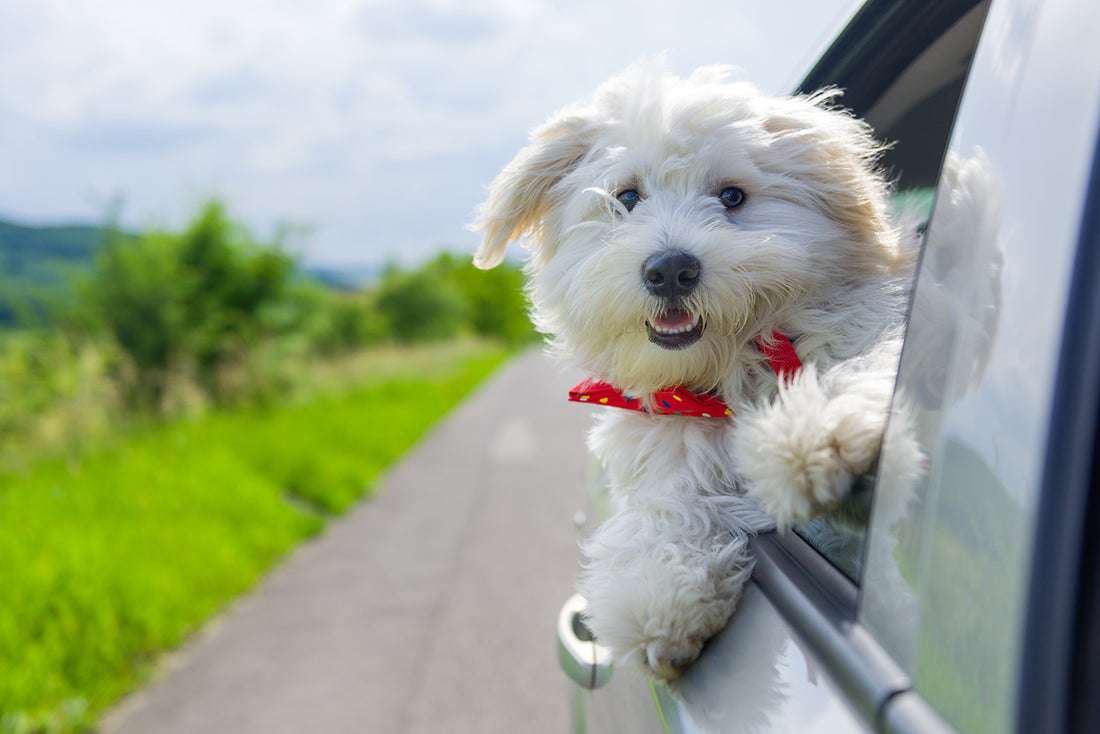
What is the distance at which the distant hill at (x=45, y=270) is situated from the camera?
30.8ft

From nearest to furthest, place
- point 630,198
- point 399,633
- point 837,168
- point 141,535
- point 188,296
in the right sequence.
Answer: point 837,168 < point 630,198 < point 399,633 < point 141,535 < point 188,296

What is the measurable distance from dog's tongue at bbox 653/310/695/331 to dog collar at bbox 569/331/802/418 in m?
0.13

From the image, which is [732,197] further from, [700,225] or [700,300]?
[700,300]

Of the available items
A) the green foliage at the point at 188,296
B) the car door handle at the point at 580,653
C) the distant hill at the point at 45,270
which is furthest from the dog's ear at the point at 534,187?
the distant hill at the point at 45,270

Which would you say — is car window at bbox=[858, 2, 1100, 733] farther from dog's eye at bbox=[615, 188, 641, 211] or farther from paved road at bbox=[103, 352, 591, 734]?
paved road at bbox=[103, 352, 591, 734]

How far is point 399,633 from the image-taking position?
472 centimetres

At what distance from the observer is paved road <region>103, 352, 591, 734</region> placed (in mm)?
3785

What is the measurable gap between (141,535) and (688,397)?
4.57m

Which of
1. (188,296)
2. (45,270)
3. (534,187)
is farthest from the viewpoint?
(188,296)

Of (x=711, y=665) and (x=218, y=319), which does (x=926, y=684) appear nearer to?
(x=711, y=665)

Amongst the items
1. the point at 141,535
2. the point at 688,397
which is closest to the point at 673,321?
the point at 688,397

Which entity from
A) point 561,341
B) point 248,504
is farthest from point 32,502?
point 561,341

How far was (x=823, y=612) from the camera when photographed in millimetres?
1037

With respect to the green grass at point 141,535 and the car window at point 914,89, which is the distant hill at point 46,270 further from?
the car window at point 914,89
